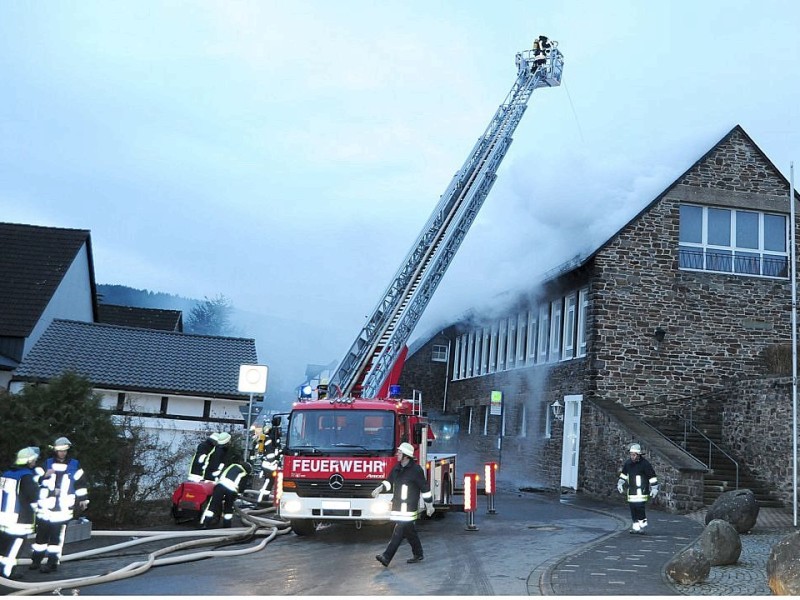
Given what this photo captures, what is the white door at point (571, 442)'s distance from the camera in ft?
81.7

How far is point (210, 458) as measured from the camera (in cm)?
1439

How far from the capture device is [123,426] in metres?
16.2

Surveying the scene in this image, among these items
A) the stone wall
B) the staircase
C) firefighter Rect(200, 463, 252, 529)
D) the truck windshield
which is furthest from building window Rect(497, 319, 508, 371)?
firefighter Rect(200, 463, 252, 529)

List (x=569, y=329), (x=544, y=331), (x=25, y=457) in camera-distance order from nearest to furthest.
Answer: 1. (x=25, y=457)
2. (x=569, y=329)
3. (x=544, y=331)

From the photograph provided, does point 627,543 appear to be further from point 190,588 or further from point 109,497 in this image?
point 109,497

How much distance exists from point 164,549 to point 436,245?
10.6m

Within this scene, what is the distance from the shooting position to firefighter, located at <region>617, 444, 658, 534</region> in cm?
1498

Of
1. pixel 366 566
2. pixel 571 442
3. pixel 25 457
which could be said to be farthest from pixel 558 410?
pixel 25 457

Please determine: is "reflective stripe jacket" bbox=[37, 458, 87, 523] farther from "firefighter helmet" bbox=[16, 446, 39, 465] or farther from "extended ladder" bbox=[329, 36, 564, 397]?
"extended ladder" bbox=[329, 36, 564, 397]

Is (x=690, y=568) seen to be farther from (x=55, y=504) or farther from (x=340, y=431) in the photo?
(x=55, y=504)

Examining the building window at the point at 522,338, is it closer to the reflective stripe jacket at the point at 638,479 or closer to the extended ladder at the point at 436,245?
the extended ladder at the point at 436,245

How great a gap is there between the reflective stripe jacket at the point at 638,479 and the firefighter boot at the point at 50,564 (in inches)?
367

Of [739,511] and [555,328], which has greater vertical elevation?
[555,328]

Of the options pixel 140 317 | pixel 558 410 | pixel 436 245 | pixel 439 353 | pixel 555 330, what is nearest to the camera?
pixel 436 245
